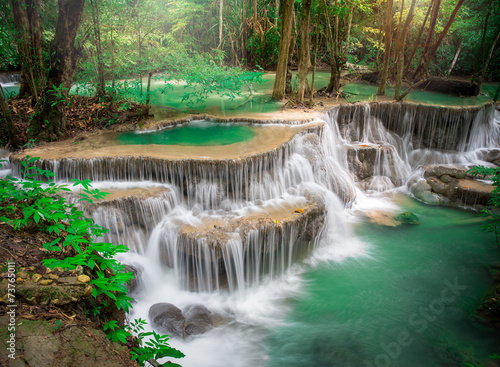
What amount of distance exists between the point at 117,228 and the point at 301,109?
7.44 metres

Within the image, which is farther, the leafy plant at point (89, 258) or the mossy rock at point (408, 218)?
the mossy rock at point (408, 218)

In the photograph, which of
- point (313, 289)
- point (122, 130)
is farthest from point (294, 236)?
point (122, 130)

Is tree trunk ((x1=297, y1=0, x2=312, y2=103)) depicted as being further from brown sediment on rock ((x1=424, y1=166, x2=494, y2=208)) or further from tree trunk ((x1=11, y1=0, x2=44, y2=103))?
tree trunk ((x1=11, y1=0, x2=44, y2=103))

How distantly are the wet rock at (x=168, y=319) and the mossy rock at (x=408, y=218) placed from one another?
237 inches

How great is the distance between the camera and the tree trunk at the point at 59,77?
7.22 metres

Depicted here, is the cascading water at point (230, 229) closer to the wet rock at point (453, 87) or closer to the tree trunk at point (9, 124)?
Answer: the tree trunk at point (9, 124)

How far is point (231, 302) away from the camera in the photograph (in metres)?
5.57

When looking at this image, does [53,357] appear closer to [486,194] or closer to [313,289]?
[313,289]

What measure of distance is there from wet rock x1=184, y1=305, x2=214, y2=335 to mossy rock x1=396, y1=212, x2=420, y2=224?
218 inches

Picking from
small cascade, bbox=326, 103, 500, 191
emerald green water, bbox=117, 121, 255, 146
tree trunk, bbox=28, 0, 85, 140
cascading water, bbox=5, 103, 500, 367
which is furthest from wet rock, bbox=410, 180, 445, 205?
tree trunk, bbox=28, 0, 85, 140

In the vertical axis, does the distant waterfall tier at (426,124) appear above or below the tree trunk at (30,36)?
below

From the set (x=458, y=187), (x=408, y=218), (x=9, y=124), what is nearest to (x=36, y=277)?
(x=9, y=124)

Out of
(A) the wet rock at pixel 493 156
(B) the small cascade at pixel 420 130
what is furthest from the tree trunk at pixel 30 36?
(A) the wet rock at pixel 493 156

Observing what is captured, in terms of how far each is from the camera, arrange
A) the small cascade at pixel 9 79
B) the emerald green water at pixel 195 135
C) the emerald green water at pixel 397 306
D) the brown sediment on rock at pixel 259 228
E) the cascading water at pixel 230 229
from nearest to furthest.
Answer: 1. the emerald green water at pixel 397 306
2. the cascading water at pixel 230 229
3. the brown sediment on rock at pixel 259 228
4. the emerald green water at pixel 195 135
5. the small cascade at pixel 9 79
